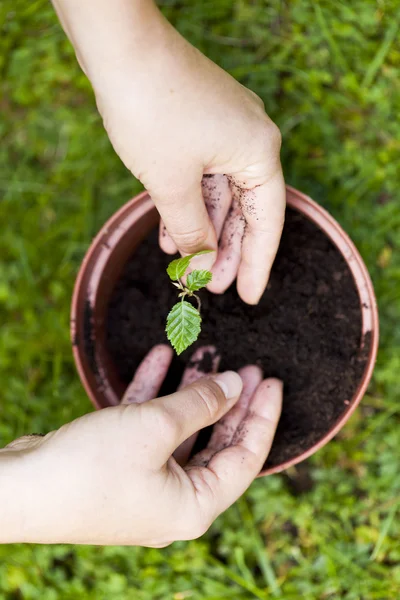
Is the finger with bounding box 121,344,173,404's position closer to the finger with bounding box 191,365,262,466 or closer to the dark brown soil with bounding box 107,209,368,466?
the dark brown soil with bounding box 107,209,368,466

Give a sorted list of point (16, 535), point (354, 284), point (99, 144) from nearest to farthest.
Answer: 1. point (16, 535)
2. point (354, 284)
3. point (99, 144)

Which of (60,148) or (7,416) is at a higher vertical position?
(60,148)

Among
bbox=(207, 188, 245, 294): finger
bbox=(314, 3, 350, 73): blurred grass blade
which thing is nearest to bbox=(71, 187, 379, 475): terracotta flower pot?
bbox=(207, 188, 245, 294): finger

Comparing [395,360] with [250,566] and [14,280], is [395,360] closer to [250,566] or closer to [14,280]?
[250,566]

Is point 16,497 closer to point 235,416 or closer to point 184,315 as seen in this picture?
point 184,315

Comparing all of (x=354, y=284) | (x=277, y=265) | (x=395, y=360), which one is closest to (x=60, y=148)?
(x=277, y=265)

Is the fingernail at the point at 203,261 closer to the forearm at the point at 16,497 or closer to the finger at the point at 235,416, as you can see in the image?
the finger at the point at 235,416
